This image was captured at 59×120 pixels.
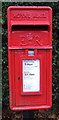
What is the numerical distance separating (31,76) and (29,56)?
27 centimetres

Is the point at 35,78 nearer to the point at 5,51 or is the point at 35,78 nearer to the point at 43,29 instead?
the point at 43,29

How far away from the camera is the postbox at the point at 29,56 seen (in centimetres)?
262

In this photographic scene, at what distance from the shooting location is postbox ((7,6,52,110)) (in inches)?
103

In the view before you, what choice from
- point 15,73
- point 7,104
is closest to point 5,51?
point 7,104

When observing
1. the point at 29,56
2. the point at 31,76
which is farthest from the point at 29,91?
the point at 29,56

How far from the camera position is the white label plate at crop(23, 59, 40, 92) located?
2.71 metres

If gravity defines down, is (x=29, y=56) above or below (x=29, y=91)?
above

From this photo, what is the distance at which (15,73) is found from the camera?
2.71m

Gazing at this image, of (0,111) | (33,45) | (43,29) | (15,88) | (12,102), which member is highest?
(43,29)

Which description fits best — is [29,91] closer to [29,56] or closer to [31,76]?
[31,76]

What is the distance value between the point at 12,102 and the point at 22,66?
50 centimetres

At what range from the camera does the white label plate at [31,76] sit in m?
2.71


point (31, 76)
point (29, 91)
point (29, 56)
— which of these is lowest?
point (29, 91)

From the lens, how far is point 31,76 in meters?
2.74
